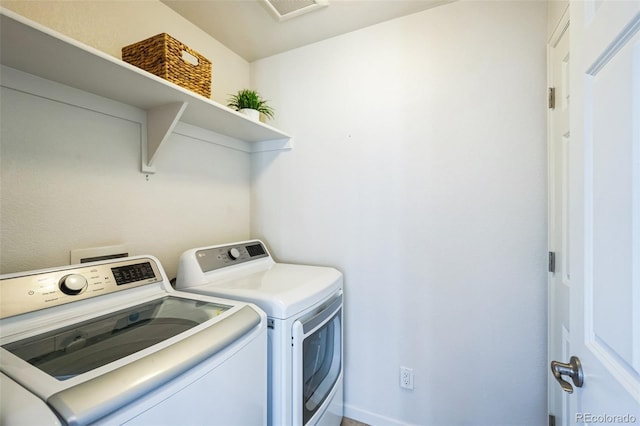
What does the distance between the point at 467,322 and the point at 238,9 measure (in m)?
2.19

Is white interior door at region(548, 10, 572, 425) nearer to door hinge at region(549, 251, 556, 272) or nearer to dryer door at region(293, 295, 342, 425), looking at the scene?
door hinge at region(549, 251, 556, 272)

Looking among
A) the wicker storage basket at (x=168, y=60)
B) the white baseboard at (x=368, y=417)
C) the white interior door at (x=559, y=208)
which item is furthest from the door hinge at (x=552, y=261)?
the wicker storage basket at (x=168, y=60)

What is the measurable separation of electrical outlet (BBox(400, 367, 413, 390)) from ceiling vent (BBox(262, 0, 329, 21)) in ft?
7.09

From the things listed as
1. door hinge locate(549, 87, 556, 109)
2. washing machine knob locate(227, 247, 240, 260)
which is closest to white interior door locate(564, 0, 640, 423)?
door hinge locate(549, 87, 556, 109)

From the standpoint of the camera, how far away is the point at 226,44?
6.23 feet

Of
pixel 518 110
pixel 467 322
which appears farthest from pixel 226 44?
pixel 467 322

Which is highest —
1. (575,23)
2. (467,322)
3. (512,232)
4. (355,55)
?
(355,55)

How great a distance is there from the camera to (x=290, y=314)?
109 cm

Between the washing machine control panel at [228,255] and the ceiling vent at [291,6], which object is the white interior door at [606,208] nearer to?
the ceiling vent at [291,6]

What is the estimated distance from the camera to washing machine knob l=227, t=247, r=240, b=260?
157 cm

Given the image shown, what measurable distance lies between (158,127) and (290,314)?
1.12 meters

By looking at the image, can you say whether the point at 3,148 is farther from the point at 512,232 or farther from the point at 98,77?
the point at 512,232

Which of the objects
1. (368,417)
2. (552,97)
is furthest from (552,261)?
(368,417)

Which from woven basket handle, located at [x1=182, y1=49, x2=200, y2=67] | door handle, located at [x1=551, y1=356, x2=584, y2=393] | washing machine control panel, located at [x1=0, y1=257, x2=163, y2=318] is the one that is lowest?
door handle, located at [x1=551, y1=356, x2=584, y2=393]
